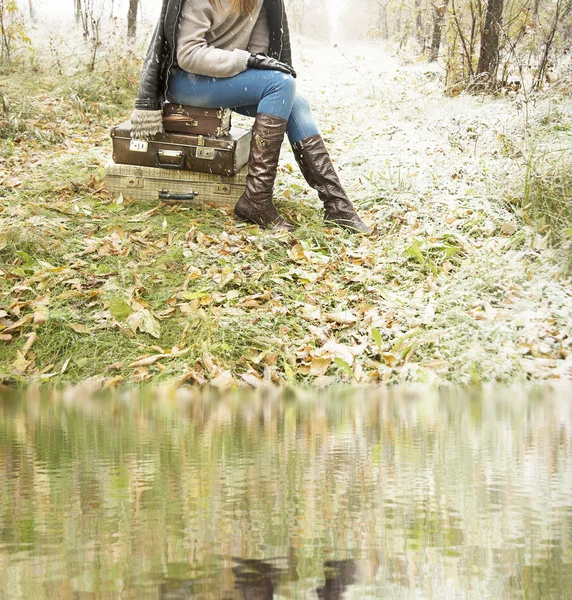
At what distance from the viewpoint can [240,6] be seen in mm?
3781

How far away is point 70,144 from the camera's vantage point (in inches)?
235

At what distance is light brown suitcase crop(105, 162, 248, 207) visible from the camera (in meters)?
4.13

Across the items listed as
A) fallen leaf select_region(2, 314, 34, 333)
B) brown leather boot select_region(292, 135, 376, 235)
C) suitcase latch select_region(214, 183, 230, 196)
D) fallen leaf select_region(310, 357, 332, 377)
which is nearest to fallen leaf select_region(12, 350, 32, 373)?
fallen leaf select_region(2, 314, 34, 333)

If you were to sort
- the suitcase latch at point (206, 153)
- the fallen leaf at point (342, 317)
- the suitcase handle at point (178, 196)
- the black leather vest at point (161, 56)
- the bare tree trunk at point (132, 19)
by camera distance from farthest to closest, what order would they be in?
the bare tree trunk at point (132, 19), the suitcase handle at point (178, 196), the suitcase latch at point (206, 153), the black leather vest at point (161, 56), the fallen leaf at point (342, 317)

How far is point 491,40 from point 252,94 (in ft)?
15.2

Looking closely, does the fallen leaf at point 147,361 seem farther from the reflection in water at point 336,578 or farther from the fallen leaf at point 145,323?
the reflection in water at point 336,578

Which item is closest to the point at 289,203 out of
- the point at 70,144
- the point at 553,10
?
the point at 70,144

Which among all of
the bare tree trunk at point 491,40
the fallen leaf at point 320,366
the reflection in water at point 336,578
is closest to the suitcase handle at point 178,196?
the fallen leaf at point 320,366

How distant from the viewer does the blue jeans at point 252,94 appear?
147 inches

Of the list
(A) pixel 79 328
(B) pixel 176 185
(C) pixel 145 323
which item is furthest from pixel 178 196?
(A) pixel 79 328

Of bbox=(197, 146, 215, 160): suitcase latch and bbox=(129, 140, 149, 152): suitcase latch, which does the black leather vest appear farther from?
bbox=(197, 146, 215, 160): suitcase latch

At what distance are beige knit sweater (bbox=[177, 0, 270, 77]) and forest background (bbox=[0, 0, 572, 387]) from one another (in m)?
0.94

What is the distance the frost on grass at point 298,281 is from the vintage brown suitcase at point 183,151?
0.30 m

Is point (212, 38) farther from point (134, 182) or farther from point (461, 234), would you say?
point (461, 234)
